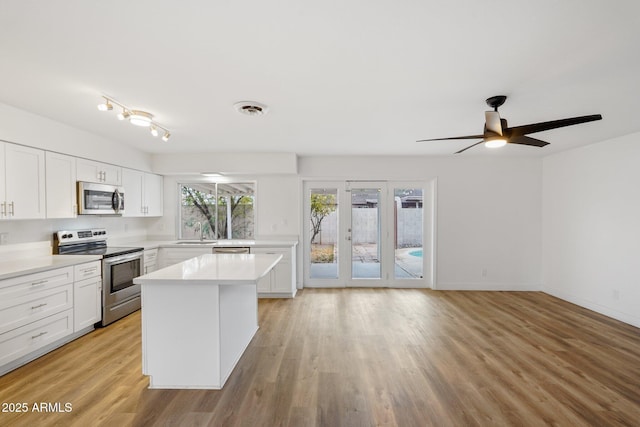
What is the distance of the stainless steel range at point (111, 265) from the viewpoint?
329cm

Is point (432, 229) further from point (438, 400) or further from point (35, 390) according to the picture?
point (35, 390)

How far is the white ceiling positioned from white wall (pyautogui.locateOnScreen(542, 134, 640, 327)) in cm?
86

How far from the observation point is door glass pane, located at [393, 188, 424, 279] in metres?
5.02

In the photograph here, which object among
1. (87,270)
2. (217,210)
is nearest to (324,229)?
(217,210)

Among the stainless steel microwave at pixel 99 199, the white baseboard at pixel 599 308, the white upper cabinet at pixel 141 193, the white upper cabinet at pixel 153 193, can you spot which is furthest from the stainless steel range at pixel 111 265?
the white baseboard at pixel 599 308

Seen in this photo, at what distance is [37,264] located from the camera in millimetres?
2666

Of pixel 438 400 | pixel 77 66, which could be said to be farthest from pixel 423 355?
pixel 77 66

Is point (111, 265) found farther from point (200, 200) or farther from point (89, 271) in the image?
point (200, 200)

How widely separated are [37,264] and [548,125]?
468cm

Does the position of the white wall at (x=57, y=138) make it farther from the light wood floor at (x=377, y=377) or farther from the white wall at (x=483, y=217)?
the white wall at (x=483, y=217)

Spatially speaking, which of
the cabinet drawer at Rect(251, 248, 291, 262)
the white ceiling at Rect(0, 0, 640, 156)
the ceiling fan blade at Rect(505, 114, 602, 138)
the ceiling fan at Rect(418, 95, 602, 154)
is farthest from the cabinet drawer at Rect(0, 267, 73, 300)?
the ceiling fan blade at Rect(505, 114, 602, 138)

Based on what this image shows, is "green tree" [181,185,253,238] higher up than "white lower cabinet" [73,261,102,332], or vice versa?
"green tree" [181,185,253,238]

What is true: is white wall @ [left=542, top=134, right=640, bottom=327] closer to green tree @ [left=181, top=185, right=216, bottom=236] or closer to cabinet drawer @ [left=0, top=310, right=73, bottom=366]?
green tree @ [left=181, top=185, right=216, bottom=236]

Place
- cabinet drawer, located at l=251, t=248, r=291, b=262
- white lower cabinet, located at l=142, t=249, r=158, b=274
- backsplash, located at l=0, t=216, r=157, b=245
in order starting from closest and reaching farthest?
backsplash, located at l=0, t=216, r=157, b=245 → white lower cabinet, located at l=142, t=249, r=158, b=274 → cabinet drawer, located at l=251, t=248, r=291, b=262
